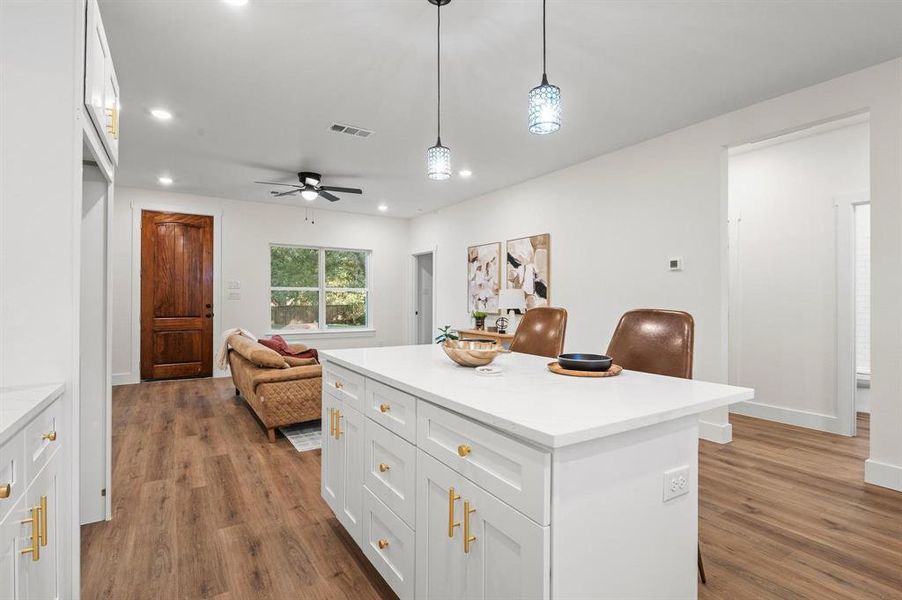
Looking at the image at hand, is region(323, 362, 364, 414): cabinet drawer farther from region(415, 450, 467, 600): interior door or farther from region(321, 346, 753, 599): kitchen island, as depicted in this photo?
region(415, 450, 467, 600): interior door

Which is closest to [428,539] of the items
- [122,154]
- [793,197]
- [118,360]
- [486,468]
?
[486,468]

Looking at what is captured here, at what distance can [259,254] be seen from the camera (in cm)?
676

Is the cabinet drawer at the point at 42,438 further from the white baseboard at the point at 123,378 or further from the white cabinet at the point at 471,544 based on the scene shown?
the white baseboard at the point at 123,378

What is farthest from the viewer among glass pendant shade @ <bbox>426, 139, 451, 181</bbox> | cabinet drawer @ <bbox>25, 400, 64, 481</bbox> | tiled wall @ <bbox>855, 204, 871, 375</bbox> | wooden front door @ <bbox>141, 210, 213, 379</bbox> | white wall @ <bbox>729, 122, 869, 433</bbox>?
wooden front door @ <bbox>141, 210, 213, 379</bbox>

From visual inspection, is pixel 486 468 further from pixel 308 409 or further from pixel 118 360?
pixel 118 360

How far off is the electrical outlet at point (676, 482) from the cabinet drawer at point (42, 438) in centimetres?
167

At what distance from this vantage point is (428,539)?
140 centimetres

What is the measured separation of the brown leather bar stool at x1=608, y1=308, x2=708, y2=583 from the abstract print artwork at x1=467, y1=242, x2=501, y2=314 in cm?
383

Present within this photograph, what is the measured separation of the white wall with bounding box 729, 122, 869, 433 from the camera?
12.8ft

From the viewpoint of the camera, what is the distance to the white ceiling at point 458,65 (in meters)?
2.28

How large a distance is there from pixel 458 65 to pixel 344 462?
2.35m

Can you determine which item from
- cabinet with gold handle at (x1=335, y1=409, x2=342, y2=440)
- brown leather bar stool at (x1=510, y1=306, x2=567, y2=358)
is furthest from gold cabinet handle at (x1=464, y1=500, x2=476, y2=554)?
brown leather bar stool at (x1=510, y1=306, x2=567, y2=358)

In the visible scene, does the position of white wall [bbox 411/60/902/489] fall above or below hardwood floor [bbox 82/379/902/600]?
above

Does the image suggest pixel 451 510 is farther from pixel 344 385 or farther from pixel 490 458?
pixel 344 385
